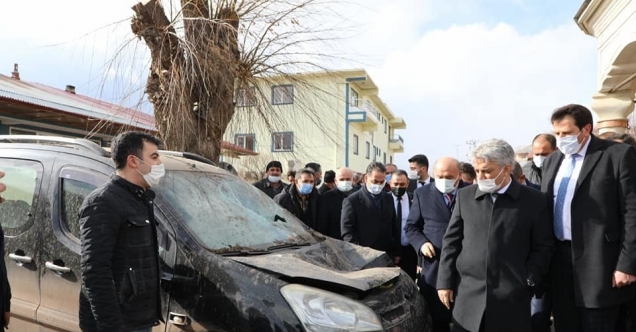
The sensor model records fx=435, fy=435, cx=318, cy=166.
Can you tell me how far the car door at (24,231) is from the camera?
289cm

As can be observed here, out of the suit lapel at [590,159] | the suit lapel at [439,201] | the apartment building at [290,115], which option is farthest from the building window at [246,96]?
the suit lapel at [590,159]

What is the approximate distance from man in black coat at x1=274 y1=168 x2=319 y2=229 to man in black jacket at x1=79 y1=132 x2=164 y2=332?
3.52m

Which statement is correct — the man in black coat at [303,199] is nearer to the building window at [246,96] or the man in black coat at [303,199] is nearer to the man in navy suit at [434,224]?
the building window at [246,96]

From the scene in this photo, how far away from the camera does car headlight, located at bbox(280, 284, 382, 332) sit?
2234 millimetres

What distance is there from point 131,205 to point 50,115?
979cm

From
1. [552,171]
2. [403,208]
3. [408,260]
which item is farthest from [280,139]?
[552,171]

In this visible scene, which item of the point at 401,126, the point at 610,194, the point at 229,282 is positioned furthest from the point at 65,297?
the point at 401,126

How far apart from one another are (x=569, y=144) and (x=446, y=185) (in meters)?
1.26

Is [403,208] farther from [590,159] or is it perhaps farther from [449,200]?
[590,159]

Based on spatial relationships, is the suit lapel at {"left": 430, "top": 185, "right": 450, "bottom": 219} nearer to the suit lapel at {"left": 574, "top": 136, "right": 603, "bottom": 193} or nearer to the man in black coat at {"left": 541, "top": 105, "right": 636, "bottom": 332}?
the man in black coat at {"left": 541, "top": 105, "right": 636, "bottom": 332}

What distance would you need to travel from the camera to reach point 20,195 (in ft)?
10.4

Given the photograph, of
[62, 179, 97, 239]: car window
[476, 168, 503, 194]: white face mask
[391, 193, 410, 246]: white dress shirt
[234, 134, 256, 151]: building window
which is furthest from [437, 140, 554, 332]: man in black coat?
[234, 134, 256, 151]: building window

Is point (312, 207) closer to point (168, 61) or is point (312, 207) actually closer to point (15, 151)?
point (168, 61)

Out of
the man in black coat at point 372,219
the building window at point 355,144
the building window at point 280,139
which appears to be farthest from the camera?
the building window at point 355,144
